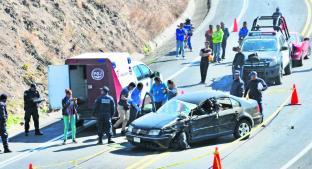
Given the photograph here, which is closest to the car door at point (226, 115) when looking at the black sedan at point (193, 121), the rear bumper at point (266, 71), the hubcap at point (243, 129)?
the black sedan at point (193, 121)

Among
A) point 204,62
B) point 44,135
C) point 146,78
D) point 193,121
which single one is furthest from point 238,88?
point 204,62

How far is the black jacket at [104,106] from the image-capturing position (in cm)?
2088

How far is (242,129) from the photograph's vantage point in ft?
69.4

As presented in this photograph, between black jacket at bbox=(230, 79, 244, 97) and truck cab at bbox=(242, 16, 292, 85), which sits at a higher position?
truck cab at bbox=(242, 16, 292, 85)

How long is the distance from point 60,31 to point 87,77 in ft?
34.9

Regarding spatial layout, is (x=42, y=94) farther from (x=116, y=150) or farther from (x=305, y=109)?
(x=305, y=109)

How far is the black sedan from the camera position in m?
19.8

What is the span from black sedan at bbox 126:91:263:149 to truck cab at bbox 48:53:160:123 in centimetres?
255

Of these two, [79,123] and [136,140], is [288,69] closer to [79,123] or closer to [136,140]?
[79,123]

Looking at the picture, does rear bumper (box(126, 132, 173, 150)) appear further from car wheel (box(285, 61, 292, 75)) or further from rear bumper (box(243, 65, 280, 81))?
car wheel (box(285, 61, 292, 75))

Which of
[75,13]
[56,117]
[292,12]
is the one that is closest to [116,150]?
[56,117]

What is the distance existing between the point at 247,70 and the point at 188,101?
8256 mm

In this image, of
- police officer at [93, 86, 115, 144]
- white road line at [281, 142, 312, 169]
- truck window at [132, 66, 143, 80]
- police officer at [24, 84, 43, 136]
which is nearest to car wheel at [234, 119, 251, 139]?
white road line at [281, 142, 312, 169]

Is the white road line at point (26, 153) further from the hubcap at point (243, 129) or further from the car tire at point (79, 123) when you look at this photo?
the hubcap at point (243, 129)
